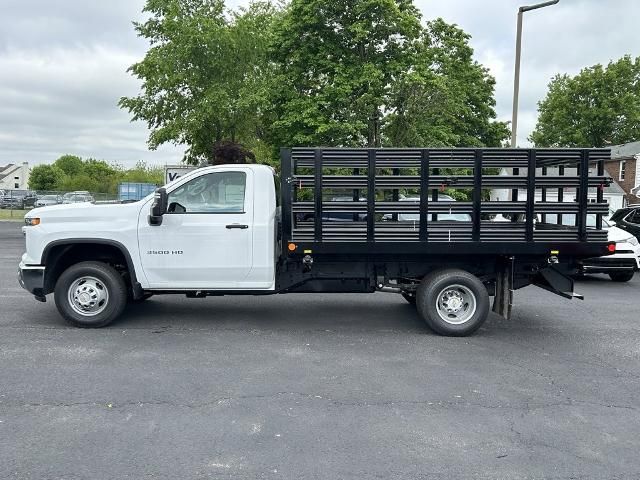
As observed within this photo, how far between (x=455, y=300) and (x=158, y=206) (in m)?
3.83

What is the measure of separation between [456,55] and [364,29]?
1717 cm

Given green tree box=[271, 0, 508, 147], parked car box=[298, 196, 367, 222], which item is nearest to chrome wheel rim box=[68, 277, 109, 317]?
parked car box=[298, 196, 367, 222]

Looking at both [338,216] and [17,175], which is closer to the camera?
[338,216]

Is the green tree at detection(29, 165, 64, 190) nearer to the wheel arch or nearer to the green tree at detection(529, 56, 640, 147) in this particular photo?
the green tree at detection(529, 56, 640, 147)

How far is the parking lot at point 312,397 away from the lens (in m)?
3.94

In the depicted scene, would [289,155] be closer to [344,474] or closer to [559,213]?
[559,213]

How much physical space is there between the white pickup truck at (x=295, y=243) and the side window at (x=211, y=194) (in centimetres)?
1

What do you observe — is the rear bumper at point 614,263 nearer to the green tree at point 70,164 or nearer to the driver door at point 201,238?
the driver door at point 201,238

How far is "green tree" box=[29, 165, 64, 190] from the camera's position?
3887 inches

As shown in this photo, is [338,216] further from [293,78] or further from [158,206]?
[293,78]

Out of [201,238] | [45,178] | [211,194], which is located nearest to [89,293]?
[201,238]

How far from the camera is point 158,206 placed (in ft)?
23.2

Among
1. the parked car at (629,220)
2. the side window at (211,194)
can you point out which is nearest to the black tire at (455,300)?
the side window at (211,194)

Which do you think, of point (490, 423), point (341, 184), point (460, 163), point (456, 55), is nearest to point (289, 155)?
point (341, 184)
